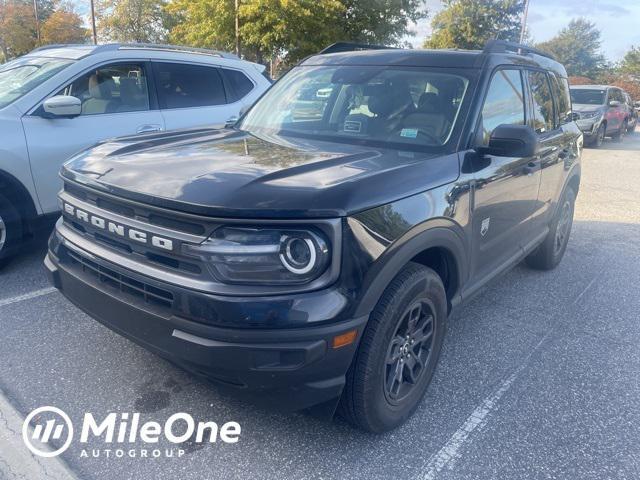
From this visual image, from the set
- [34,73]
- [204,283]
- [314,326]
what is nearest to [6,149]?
[34,73]

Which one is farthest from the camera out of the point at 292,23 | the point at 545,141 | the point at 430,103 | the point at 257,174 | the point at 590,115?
the point at 292,23

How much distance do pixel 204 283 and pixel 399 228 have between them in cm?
89

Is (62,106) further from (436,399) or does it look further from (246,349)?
(436,399)

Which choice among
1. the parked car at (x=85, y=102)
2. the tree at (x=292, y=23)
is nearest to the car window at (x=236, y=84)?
the parked car at (x=85, y=102)

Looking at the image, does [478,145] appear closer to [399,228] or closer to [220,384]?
[399,228]

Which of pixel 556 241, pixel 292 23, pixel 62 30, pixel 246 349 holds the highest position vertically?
pixel 292 23

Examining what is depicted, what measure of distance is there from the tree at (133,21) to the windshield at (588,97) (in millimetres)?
30856

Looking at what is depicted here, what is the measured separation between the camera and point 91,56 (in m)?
4.87

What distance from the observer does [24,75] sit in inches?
192

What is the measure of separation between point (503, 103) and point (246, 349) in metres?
2.49

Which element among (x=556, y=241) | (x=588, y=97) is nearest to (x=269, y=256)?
(x=556, y=241)

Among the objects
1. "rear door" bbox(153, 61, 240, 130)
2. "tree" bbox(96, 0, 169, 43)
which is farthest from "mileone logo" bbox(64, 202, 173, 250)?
"tree" bbox(96, 0, 169, 43)

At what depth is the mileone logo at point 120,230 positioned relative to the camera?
223 centimetres

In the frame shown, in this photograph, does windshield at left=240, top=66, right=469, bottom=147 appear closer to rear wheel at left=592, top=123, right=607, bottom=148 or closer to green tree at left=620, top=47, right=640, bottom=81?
rear wheel at left=592, top=123, right=607, bottom=148
